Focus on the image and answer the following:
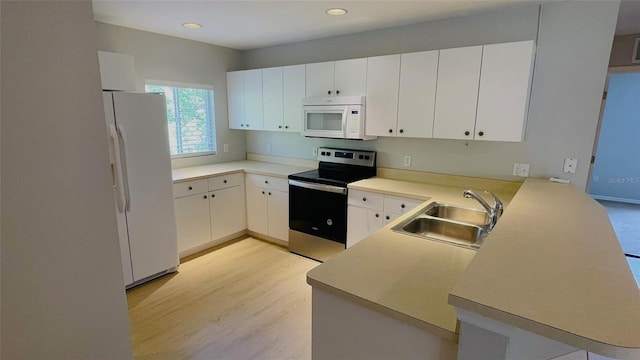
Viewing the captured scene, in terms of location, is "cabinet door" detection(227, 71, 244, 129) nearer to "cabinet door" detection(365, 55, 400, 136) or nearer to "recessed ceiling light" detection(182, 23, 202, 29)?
"recessed ceiling light" detection(182, 23, 202, 29)

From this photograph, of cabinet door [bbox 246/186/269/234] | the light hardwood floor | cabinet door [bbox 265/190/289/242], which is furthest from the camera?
cabinet door [bbox 246/186/269/234]

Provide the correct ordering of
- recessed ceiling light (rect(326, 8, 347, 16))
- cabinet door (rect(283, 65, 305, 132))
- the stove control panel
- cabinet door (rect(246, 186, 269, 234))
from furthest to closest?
cabinet door (rect(246, 186, 269, 234)), cabinet door (rect(283, 65, 305, 132)), the stove control panel, recessed ceiling light (rect(326, 8, 347, 16))

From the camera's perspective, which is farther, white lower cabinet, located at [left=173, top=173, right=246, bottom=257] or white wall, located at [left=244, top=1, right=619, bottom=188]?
white lower cabinet, located at [left=173, top=173, right=246, bottom=257]

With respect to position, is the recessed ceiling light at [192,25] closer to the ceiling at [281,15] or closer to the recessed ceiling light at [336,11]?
the ceiling at [281,15]

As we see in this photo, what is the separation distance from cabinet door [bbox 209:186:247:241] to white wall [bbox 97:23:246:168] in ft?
2.06

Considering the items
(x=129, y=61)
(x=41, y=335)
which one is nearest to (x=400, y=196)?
(x=41, y=335)

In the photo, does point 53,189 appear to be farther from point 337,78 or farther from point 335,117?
point 337,78

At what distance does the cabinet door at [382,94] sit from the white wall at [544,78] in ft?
1.11

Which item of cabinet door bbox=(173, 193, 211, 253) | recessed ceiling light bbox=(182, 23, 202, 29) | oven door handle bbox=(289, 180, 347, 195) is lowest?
cabinet door bbox=(173, 193, 211, 253)

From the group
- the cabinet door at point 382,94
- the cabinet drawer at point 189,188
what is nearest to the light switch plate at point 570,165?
the cabinet door at point 382,94

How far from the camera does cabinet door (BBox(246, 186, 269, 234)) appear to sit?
12.6ft

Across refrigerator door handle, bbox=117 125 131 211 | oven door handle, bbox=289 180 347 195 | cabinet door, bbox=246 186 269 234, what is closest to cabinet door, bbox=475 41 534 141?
oven door handle, bbox=289 180 347 195

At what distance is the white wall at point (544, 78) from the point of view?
236cm

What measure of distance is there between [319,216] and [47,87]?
2658mm
